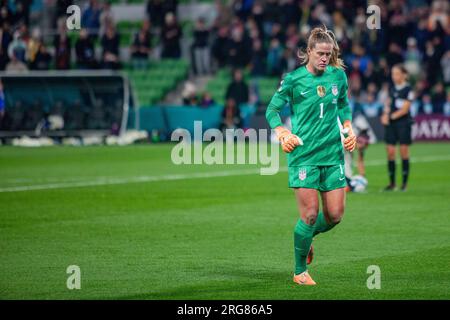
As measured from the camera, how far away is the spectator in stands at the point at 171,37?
36.6 m

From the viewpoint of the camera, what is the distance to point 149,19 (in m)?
38.6

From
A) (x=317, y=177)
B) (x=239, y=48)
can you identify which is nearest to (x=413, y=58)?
(x=239, y=48)

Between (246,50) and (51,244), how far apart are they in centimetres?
2383

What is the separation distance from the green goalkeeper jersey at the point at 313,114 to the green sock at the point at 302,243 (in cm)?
60

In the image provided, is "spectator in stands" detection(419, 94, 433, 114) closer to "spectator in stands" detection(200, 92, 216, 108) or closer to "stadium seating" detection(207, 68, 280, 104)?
"stadium seating" detection(207, 68, 280, 104)

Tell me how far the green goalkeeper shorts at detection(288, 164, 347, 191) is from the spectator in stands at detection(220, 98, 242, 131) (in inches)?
887

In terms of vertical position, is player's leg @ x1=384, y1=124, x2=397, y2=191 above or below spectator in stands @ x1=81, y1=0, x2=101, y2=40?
below

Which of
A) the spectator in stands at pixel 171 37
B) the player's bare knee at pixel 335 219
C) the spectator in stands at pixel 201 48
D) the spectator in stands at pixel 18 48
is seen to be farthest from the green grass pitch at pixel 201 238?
the spectator in stands at pixel 171 37

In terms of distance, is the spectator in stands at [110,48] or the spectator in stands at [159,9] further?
the spectator in stands at [159,9]

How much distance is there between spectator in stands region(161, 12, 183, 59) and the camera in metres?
36.6

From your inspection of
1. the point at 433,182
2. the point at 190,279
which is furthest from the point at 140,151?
the point at 190,279

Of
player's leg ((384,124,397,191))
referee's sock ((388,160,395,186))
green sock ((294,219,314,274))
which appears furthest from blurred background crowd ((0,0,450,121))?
green sock ((294,219,314,274))

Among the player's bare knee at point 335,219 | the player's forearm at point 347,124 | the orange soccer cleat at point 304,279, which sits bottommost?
the orange soccer cleat at point 304,279

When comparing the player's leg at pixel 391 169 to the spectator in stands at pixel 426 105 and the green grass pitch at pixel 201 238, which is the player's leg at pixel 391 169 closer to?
the green grass pitch at pixel 201 238
